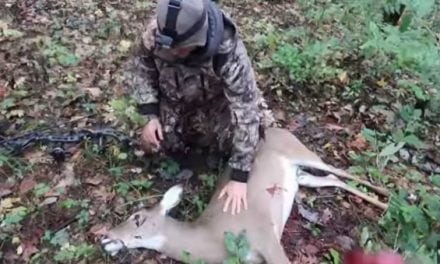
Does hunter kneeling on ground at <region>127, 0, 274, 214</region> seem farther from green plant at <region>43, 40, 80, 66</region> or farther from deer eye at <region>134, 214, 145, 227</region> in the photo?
green plant at <region>43, 40, 80, 66</region>

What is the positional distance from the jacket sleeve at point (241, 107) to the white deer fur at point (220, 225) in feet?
0.59

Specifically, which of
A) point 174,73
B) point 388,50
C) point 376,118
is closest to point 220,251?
point 174,73

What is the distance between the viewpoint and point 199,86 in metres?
3.22

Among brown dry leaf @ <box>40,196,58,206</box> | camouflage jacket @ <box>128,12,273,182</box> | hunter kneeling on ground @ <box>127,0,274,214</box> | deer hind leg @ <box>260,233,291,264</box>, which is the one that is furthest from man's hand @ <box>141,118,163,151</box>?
deer hind leg @ <box>260,233,291,264</box>

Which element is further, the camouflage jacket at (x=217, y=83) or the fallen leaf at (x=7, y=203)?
the fallen leaf at (x=7, y=203)

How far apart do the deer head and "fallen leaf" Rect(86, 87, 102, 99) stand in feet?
4.30

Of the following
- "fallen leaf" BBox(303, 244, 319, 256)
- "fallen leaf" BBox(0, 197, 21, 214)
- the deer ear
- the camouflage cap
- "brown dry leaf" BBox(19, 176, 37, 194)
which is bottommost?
"fallen leaf" BBox(0, 197, 21, 214)

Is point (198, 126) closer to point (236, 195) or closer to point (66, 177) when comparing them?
point (236, 195)

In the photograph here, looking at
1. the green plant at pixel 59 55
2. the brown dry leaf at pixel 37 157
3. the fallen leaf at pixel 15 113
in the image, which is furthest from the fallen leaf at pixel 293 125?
the fallen leaf at pixel 15 113

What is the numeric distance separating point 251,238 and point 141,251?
0.58m

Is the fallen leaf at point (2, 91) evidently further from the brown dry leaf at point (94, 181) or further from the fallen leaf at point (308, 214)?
the fallen leaf at point (308, 214)

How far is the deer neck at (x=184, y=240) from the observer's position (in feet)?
10.3

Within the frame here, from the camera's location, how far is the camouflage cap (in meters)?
2.64

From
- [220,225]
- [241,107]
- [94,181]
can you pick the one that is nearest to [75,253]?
[94,181]
